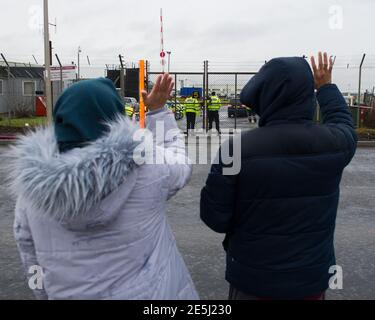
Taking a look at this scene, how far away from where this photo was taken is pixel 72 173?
159 cm

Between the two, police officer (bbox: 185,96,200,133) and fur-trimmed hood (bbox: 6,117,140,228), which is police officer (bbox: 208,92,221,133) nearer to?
police officer (bbox: 185,96,200,133)

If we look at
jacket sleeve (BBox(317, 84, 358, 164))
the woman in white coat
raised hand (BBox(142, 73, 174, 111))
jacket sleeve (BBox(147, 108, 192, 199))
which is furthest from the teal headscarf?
jacket sleeve (BBox(317, 84, 358, 164))

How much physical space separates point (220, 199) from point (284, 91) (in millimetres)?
546

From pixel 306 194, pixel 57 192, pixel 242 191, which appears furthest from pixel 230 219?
pixel 57 192

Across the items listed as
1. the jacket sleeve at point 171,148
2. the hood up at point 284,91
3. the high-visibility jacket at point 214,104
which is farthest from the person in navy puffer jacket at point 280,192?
the high-visibility jacket at point 214,104

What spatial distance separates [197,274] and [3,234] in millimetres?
2606

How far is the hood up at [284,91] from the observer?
204 centimetres

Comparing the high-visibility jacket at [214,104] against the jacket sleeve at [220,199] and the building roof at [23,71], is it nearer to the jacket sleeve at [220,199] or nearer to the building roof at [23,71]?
the jacket sleeve at [220,199]

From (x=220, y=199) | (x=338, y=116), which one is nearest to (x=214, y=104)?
(x=338, y=116)

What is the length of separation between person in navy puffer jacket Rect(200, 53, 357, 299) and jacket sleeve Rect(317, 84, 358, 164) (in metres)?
0.11

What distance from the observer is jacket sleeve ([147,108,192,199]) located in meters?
1.85

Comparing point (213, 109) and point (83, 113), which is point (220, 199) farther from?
point (213, 109)

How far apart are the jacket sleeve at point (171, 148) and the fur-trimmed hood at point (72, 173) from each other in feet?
0.65

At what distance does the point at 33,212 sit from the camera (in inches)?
66.6
